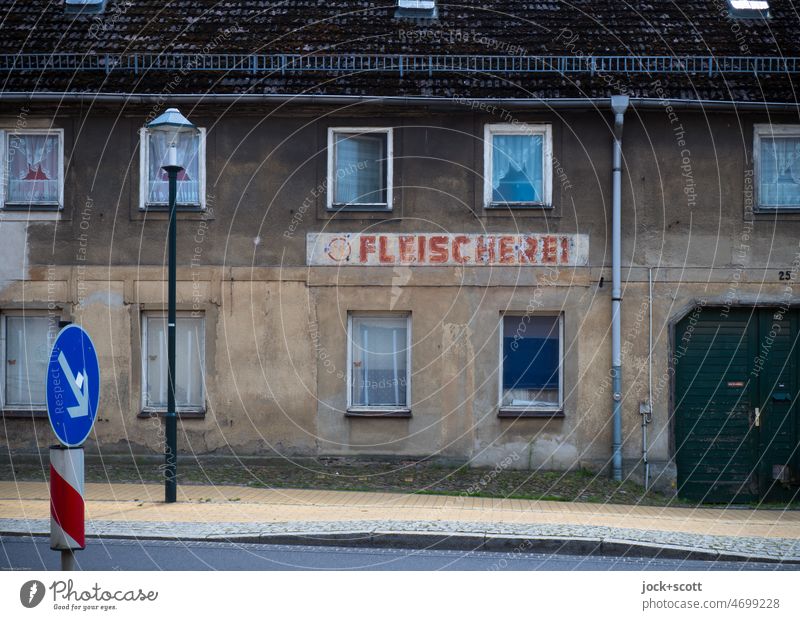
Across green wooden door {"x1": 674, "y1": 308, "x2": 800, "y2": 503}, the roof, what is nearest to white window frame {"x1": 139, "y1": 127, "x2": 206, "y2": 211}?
the roof

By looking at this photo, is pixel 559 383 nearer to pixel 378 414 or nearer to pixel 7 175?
pixel 378 414

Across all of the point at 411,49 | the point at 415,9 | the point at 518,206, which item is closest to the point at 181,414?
the point at 518,206

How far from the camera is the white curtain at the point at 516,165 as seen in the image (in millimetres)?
17219

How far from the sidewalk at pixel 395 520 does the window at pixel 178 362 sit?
93.7 inches

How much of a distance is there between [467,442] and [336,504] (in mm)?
3805

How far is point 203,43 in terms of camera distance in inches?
690

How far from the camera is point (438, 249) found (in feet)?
55.8

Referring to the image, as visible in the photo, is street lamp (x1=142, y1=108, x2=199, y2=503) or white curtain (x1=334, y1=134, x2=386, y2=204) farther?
white curtain (x1=334, y1=134, x2=386, y2=204)

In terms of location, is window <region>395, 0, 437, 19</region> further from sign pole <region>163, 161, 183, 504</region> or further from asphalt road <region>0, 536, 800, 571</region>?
asphalt road <region>0, 536, 800, 571</region>

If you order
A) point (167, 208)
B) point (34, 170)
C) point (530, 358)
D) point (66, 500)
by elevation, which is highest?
point (34, 170)

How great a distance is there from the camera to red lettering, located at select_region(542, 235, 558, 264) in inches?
669

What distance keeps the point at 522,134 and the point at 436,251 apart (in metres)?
2.36

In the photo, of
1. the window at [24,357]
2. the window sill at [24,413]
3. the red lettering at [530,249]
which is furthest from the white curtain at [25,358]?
the red lettering at [530,249]

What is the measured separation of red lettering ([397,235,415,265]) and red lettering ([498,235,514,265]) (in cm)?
141
